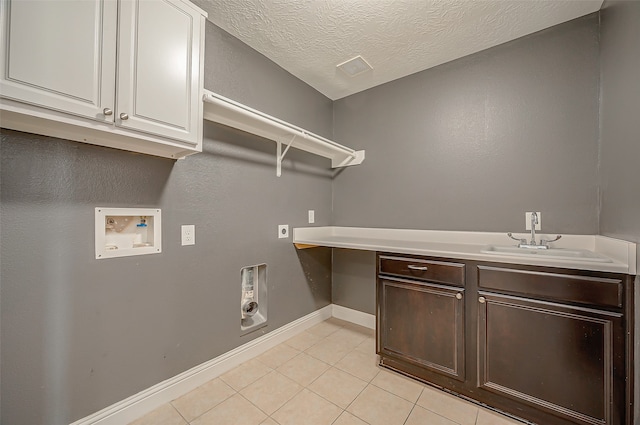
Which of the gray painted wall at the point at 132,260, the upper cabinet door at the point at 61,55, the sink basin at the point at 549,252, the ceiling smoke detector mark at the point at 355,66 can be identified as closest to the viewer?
the upper cabinet door at the point at 61,55

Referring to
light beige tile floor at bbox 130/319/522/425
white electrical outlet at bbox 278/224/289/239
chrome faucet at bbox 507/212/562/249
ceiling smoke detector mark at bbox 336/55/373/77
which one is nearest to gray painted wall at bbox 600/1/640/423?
chrome faucet at bbox 507/212/562/249

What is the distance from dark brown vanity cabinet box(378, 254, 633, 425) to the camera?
1.16m

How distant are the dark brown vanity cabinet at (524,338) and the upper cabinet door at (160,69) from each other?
1648 millimetres

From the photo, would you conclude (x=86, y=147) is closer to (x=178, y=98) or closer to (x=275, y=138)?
(x=178, y=98)

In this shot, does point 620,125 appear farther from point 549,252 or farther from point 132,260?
point 132,260

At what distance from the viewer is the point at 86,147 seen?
1230 millimetres

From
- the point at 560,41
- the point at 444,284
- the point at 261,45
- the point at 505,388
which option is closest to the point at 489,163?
the point at 560,41

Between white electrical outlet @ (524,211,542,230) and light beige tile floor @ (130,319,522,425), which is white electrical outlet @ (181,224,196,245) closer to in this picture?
light beige tile floor @ (130,319,522,425)

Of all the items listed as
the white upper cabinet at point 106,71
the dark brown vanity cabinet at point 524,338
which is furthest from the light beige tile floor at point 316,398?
the white upper cabinet at point 106,71

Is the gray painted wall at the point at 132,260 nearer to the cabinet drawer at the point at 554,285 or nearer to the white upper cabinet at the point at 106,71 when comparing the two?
the white upper cabinet at the point at 106,71

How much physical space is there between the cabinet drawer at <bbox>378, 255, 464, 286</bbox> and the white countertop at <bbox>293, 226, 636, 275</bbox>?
0.07 meters

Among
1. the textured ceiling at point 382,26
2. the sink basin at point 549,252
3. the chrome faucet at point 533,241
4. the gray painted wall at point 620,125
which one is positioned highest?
the textured ceiling at point 382,26

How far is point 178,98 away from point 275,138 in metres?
0.95

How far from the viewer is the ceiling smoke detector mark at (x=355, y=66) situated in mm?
2119
